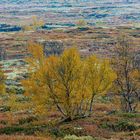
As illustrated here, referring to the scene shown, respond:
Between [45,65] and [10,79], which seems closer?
[45,65]

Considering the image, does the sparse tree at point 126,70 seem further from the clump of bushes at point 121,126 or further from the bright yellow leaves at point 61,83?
the clump of bushes at point 121,126

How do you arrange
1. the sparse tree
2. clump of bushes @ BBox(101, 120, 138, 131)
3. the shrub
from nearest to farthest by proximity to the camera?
clump of bushes @ BBox(101, 120, 138, 131) → the sparse tree → the shrub

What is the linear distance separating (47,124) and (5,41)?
13600 cm

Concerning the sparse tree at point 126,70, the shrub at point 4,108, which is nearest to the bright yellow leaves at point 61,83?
the sparse tree at point 126,70

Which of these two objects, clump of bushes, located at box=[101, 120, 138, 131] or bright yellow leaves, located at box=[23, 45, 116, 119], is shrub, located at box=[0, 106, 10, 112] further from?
clump of bushes, located at box=[101, 120, 138, 131]

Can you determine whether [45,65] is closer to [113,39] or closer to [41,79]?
[41,79]

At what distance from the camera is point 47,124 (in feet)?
108

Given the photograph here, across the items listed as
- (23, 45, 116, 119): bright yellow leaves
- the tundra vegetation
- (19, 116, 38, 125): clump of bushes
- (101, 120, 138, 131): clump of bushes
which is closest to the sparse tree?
the tundra vegetation

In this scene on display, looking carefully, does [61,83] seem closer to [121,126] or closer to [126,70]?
[121,126]

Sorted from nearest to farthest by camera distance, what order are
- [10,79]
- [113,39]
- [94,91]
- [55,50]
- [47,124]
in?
[47,124], [94,91], [10,79], [55,50], [113,39]

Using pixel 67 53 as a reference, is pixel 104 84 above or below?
below

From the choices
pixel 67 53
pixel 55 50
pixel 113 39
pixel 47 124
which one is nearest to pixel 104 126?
pixel 47 124

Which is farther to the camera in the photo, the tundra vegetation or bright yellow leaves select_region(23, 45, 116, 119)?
bright yellow leaves select_region(23, 45, 116, 119)

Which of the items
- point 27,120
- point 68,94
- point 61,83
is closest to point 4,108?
point 27,120
